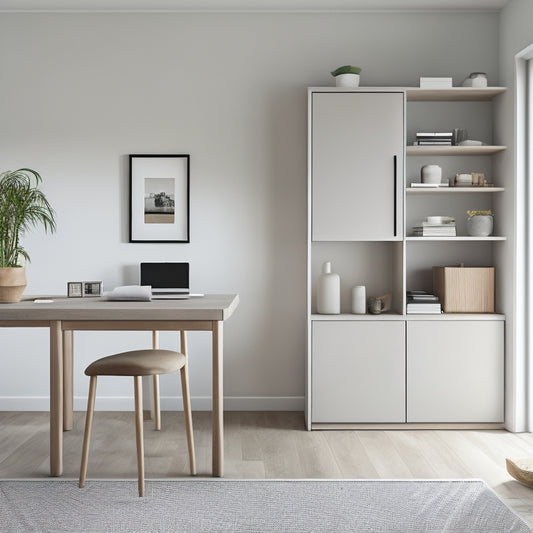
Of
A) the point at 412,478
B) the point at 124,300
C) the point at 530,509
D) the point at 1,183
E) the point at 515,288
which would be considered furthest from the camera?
the point at 1,183

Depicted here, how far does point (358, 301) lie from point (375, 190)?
2.38 ft

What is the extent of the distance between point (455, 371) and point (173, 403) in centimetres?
191

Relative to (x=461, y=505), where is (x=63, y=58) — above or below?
above

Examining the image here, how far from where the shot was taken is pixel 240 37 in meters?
4.20

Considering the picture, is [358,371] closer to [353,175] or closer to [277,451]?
[277,451]

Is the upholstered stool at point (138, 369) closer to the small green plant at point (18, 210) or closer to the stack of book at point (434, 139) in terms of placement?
the small green plant at point (18, 210)

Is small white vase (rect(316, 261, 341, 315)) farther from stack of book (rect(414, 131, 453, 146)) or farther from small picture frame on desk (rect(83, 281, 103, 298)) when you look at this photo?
small picture frame on desk (rect(83, 281, 103, 298))

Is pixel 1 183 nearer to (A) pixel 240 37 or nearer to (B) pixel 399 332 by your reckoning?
(A) pixel 240 37

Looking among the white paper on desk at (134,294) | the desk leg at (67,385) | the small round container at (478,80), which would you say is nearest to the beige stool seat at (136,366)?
the white paper on desk at (134,294)

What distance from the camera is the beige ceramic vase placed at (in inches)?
126

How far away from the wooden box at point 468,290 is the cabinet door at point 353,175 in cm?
50

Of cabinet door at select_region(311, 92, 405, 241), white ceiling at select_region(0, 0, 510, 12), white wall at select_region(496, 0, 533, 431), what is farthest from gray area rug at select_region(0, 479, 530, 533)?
white ceiling at select_region(0, 0, 510, 12)

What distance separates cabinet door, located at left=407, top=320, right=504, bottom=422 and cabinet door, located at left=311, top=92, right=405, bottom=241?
28.7 inches

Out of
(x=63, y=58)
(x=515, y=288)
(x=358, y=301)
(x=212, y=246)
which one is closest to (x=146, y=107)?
(x=63, y=58)
